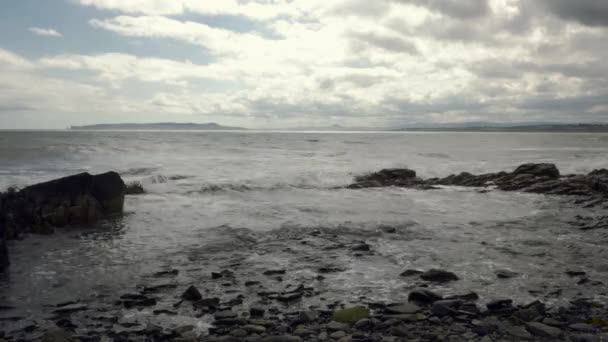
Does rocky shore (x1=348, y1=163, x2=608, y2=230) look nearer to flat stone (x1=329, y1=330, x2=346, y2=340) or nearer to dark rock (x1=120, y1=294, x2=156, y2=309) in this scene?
flat stone (x1=329, y1=330, x2=346, y2=340)

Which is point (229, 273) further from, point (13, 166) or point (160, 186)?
point (13, 166)

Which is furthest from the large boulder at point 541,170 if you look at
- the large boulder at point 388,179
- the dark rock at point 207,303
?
the dark rock at point 207,303

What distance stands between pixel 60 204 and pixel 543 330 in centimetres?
1299

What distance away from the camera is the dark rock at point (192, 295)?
7.04 m

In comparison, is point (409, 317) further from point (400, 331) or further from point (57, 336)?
point (57, 336)

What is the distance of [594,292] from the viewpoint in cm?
734

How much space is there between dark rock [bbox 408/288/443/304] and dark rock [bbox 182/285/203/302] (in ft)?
11.3

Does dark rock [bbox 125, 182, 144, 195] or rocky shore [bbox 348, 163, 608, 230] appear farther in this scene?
rocky shore [bbox 348, 163, 608, 230]

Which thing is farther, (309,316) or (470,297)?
(470,297)

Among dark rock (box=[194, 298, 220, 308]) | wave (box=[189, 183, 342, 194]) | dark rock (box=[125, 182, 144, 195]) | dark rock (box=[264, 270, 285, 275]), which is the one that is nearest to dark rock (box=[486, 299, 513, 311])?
dark rock (box=[264, 270, 285, 275])

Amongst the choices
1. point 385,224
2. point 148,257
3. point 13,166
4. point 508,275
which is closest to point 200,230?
point 148,257

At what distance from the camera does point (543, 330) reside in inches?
222

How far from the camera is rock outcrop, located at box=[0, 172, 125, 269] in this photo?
1190 cm

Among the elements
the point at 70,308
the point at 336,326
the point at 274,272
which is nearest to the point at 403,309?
the point at 336,326
